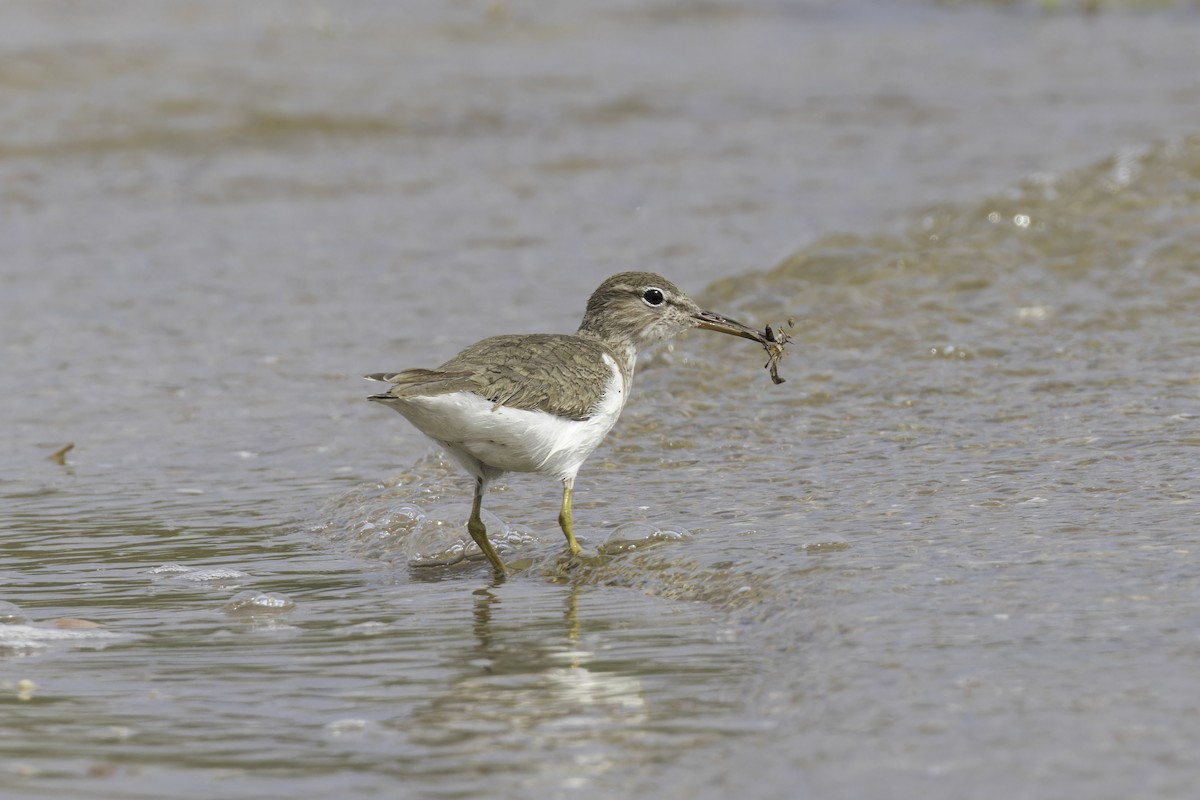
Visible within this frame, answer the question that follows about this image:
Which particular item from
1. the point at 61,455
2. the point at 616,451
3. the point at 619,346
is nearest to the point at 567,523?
the point at 619,346

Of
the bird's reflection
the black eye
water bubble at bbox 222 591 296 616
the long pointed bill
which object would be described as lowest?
water bubble at bbox 222 591 296 616

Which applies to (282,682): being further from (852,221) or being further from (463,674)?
(852,221)

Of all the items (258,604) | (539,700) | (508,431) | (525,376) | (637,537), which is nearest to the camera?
(539,700)

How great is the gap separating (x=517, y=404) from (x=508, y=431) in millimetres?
105

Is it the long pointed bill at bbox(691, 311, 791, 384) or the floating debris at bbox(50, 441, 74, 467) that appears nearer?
the long pointed bill at bbox(691, 311, 791, 384)

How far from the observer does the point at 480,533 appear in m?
6.39

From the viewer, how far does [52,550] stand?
21.2ft

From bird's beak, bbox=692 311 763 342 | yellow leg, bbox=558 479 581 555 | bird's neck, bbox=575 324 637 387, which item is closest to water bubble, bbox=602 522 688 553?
yellow leg, bbox=558 479 581 555

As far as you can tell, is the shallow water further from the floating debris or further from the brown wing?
the brown wing

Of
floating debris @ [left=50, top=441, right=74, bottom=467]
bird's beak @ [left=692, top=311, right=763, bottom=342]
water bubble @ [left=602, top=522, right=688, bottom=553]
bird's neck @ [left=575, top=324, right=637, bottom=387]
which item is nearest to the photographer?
water bubble @ [left=602, top=522, right=688, bottom=553]

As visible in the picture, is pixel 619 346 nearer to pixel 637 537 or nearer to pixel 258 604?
pixel 637 537

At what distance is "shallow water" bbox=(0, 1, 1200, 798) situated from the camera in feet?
14.2

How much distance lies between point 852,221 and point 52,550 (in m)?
7.20

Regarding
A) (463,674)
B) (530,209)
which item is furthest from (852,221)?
(463,674)
